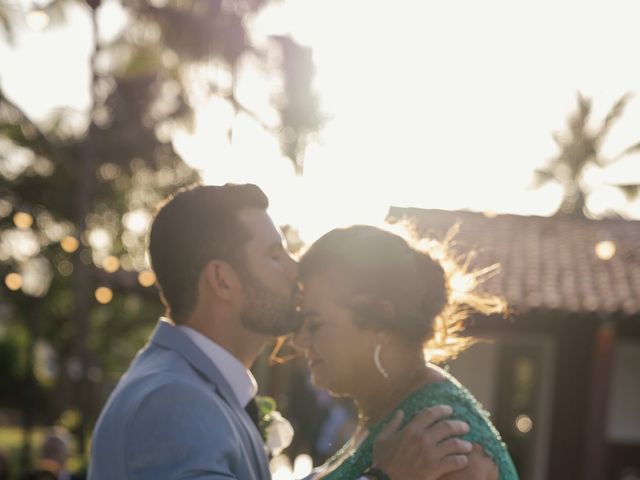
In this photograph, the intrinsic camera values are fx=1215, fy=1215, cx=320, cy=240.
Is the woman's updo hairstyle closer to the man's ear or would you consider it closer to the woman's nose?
the woman's nose

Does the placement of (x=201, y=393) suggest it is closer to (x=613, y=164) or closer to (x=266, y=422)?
(x=266, y=422)

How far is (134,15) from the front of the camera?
22969mm

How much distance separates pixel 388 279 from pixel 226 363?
0.52 metres

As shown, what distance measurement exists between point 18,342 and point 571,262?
114 ft

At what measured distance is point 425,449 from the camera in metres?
2.95

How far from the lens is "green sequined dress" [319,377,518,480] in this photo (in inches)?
123

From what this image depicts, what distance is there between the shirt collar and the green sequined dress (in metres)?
0.36

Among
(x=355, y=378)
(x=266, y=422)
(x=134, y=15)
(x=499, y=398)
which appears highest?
(x=134, y=15)

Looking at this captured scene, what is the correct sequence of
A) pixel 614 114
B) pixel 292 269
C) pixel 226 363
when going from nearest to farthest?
pixel 226 363 < pixel 292 269 < pixel 614 114

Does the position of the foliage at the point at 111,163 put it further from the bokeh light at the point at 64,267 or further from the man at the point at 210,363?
the man at the point at 210,363

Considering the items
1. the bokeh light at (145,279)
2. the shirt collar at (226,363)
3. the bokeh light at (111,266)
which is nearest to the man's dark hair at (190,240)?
the shirt collar at (226,363)

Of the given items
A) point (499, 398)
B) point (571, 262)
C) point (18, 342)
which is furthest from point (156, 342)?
point (18, 342)

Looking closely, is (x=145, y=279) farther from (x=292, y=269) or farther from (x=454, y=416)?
(x=454, y=416)

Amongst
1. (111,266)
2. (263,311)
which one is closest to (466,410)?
(263,311)
